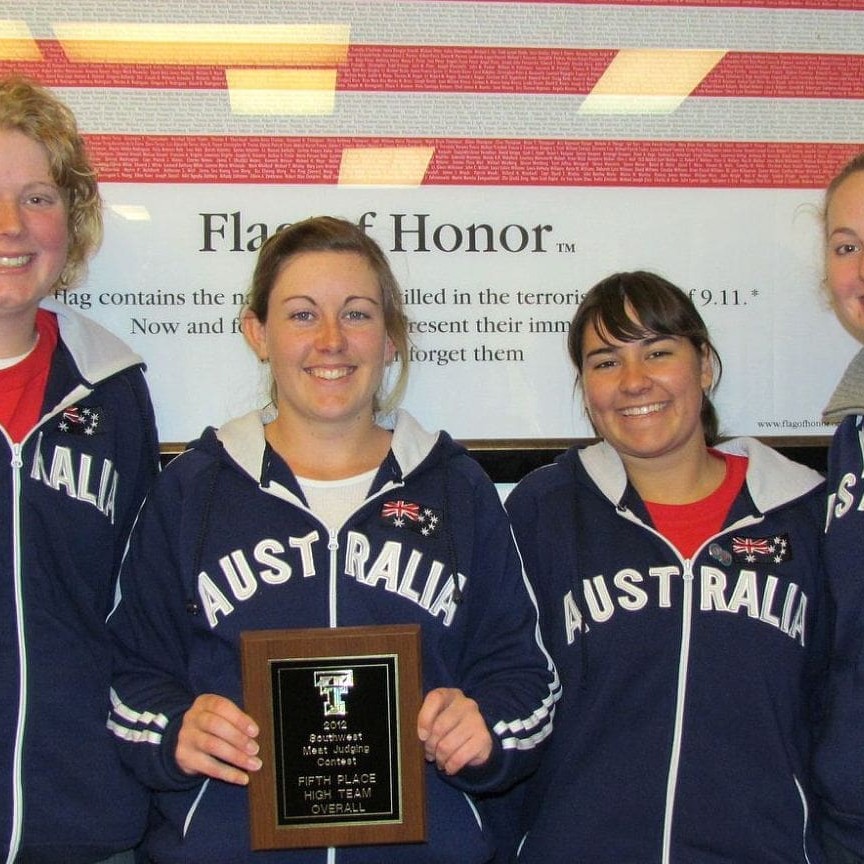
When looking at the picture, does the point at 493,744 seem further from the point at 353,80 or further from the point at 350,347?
the point at 353,80

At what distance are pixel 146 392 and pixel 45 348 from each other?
0.24 m

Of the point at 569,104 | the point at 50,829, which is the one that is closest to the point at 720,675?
the point at 50,829

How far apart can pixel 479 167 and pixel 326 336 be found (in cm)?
83

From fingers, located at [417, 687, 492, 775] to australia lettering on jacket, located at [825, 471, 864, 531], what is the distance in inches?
35.5

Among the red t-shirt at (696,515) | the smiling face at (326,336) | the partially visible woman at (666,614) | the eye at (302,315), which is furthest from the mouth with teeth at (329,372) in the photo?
the red t-shirt at (696,515)

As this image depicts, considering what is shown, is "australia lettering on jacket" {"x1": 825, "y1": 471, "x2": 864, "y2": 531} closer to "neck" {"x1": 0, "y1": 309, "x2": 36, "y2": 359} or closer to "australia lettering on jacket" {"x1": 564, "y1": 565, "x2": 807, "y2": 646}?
"australia lettering on jacket" {"x1": 564, "y1": 565, "x2": 807, "y2": 646}

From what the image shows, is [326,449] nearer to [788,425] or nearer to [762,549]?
[762,549]

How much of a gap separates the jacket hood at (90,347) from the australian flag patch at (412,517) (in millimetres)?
661

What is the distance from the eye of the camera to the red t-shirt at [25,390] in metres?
1.91

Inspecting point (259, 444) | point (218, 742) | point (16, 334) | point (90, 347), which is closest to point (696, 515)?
point (259, 444)

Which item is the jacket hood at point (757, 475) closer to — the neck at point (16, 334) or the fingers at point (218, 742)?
the fingers at point (218, 742)

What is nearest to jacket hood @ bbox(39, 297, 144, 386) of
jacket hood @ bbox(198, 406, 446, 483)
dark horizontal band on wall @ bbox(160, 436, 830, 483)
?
jacket hood @ bbox(198, 406, 446, 483)

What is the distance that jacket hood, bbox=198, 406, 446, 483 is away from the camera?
2000 mm

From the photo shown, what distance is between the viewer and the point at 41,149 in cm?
194
